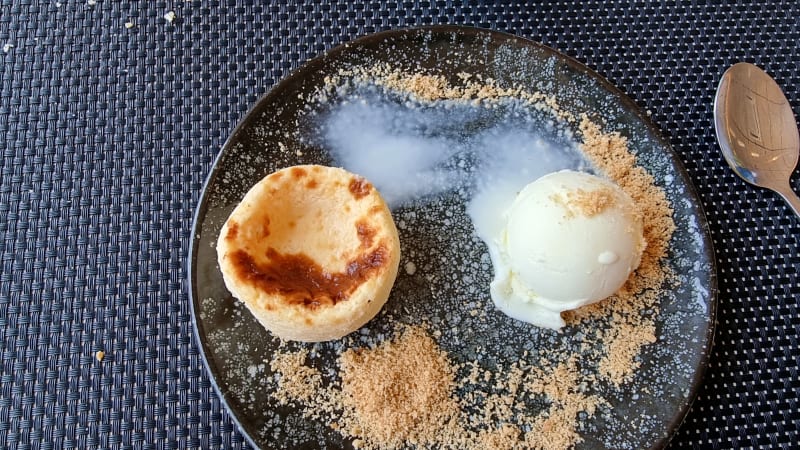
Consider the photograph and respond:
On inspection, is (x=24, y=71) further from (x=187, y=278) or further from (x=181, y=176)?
(x=187, y=278)

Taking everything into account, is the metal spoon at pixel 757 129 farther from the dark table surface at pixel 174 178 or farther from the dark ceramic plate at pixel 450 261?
the dark ceramic plate at pixel 450 261

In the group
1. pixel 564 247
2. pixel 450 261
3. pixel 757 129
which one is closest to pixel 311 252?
pixel 450 261

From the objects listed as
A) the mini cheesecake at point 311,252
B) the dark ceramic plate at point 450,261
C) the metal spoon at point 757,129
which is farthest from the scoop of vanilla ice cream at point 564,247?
the metal spoon at point 757,129

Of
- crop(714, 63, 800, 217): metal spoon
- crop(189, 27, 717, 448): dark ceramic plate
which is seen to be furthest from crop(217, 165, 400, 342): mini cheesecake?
crop(714, 63, 800, 217): metal spoon

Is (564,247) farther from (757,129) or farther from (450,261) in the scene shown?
(757,129)

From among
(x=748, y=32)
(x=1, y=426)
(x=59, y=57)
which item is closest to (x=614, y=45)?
(x=748, y=32)
